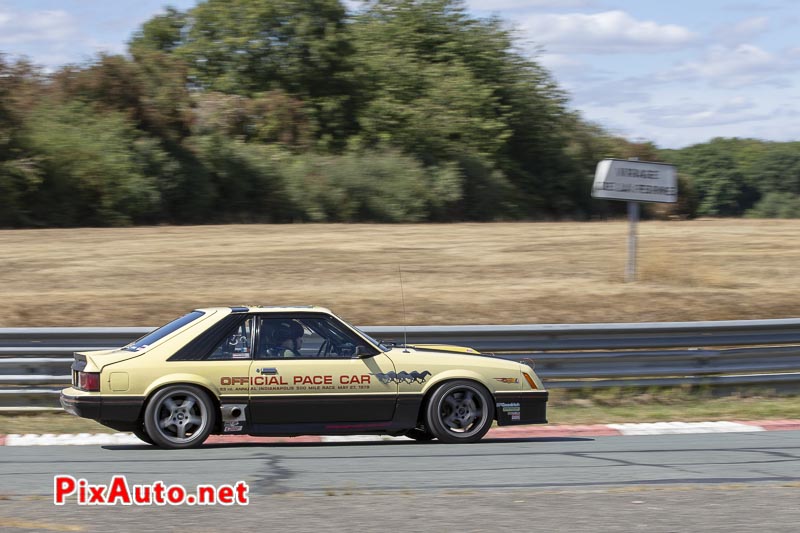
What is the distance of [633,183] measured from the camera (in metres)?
16.3

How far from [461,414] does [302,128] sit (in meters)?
25.5

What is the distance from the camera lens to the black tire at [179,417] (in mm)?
8922

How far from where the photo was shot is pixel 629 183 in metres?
16.3

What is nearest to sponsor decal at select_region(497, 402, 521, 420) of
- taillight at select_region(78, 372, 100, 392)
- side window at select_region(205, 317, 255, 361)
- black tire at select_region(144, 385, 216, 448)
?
side window at select_region(205, 317, 255, 361)

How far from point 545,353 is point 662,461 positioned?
136 inches

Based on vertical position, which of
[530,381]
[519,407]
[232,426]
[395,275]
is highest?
[395,275]

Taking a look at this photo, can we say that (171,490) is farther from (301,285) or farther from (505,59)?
(505,59)

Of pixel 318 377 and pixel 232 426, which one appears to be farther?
pixel 318 377

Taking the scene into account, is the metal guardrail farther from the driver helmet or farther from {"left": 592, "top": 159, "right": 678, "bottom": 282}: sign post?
{"left": 592, "top": 159, "right": 678, "bottom": 282}: sign post

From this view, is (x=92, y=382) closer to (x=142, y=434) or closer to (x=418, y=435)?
(x=142, y=434)

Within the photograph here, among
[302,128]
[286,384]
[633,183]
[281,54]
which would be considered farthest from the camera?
[281,54]

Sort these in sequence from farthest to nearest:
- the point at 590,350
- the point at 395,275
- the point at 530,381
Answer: the point at 395,275 → the point at 590,350 → the point at 530,381

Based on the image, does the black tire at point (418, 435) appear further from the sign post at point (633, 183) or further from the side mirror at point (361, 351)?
the sign post at point (633, 183)

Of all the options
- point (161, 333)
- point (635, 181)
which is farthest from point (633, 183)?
point (161, 333)
